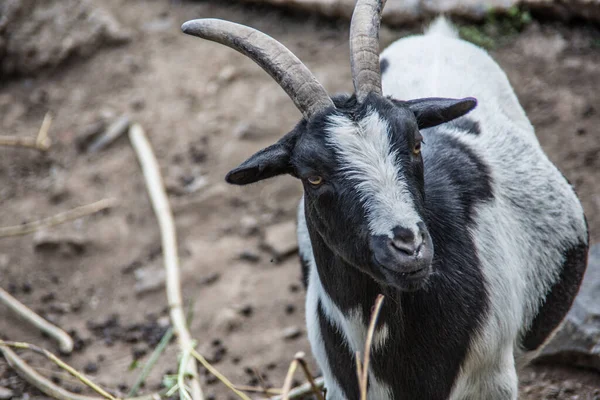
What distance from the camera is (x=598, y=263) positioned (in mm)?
4895

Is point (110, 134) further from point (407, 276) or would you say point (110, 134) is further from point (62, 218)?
point (407, 276)

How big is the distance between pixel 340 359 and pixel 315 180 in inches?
38.1

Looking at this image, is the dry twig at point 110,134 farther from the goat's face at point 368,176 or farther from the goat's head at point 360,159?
the goat's face at point 368,176

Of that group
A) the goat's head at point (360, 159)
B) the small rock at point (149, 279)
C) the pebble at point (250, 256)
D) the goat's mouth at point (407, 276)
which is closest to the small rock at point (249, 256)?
the pebble at point (250, 256)

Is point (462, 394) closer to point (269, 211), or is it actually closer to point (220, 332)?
point (220, 332)

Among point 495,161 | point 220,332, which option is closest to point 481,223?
point 495,161

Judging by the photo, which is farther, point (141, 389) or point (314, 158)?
point (141, 389)

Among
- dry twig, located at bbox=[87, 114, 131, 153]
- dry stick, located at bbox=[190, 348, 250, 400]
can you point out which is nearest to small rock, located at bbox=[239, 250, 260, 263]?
dry stick, located at bbox=[190, 348, 250, 400]

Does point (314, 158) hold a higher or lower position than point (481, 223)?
higher

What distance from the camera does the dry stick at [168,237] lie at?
5.11 meters

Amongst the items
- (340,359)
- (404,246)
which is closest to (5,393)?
(340,359)

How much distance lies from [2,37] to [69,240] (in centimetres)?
352

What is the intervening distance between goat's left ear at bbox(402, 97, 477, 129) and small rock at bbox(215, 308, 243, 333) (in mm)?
2803

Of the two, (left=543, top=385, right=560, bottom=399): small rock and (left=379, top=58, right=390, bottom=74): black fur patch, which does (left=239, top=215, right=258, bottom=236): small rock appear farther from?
(left=543, top=385, right=560, bottom=399): small rock
